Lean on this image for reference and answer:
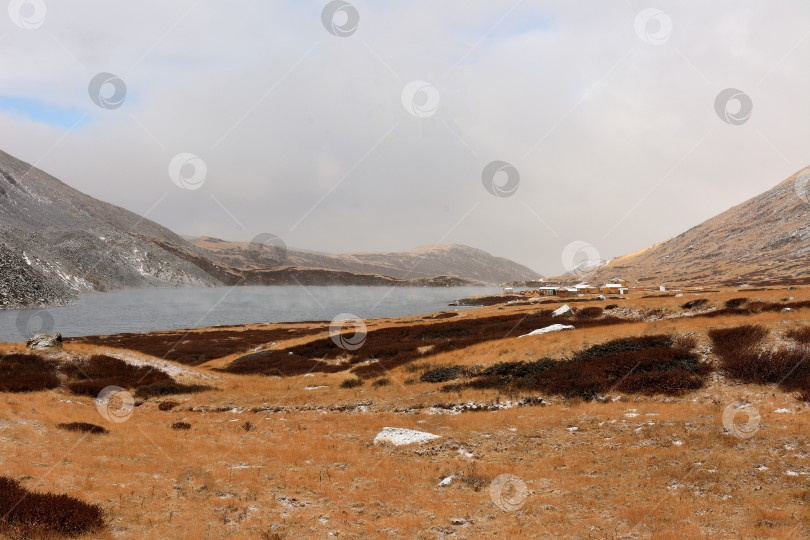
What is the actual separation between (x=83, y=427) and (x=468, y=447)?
1906 cm

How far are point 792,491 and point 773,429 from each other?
588cm

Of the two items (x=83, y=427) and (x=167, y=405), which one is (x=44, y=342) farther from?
(x=83, y=427)

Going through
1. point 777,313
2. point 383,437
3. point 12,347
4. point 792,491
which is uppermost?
point 12,347

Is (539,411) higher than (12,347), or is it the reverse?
(12,347)

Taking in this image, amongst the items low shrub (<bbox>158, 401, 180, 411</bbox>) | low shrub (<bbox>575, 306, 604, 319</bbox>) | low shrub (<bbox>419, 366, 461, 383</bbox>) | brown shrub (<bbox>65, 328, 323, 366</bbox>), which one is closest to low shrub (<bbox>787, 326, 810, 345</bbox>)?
low shrub (<bbox>419, 366, 461, 383</bbox>)

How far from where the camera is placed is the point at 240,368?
49031 millimetres

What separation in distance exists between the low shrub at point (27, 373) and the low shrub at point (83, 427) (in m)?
13.1

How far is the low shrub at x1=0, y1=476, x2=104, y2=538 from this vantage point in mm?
10555

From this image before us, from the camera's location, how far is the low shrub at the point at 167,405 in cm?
3178

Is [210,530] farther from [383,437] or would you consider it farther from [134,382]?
[134,382]

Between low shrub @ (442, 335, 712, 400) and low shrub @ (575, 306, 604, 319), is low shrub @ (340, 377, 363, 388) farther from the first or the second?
low shrub @ (575, 306, 604, 319)

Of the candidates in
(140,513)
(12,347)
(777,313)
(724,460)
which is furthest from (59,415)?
(777,313)

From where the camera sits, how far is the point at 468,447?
19516 mm

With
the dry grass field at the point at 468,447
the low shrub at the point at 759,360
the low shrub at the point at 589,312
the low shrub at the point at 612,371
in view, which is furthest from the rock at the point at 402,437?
the low shrub at the point at 589,312
